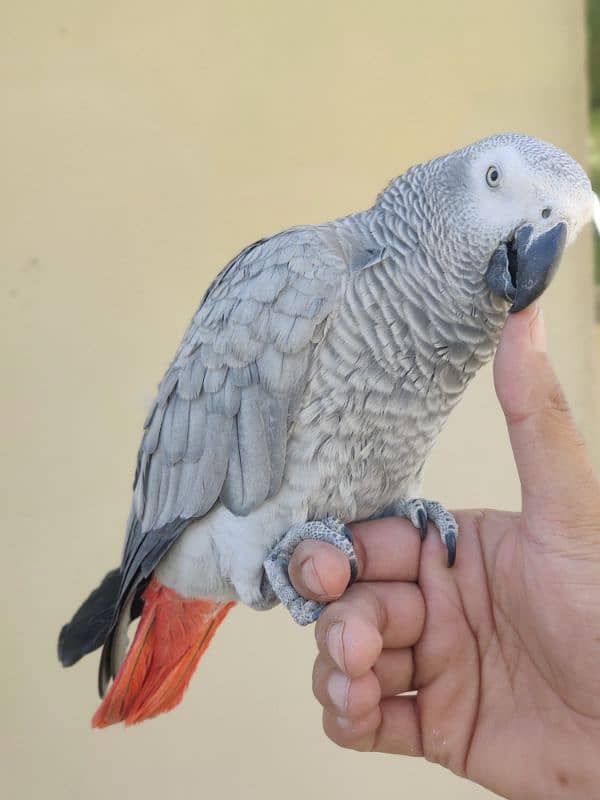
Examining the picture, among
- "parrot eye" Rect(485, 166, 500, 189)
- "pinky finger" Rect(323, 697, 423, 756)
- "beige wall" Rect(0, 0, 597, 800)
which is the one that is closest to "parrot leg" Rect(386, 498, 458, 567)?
"pinky finger" Rect(323, 697, 423, 756)

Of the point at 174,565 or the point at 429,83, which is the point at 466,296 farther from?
the point at 429,83

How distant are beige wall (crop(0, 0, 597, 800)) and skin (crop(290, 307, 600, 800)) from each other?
0.91 metres

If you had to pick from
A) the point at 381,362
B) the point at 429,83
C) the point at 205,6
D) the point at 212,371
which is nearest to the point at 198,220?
the point at 205,6

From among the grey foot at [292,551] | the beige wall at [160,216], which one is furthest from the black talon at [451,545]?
the beige wall at [160,216]

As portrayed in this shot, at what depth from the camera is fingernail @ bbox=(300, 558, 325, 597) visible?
0.92 m

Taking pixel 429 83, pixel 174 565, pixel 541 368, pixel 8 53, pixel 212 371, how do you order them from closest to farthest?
pixel 541 368
pixel 212 371
pixel 174 565
pixel 8 53
pixel 429 83

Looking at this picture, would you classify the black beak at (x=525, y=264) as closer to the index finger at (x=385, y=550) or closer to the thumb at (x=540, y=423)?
the thumb at (x=540, y=423)

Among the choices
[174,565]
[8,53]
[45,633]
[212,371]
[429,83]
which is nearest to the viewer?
[212,371]

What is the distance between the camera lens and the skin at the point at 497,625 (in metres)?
0.88

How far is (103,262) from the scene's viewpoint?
1.76m

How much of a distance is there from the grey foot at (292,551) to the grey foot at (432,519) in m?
0.14

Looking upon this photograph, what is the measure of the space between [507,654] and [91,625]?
2.37 feet

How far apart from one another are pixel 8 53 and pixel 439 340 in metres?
1.35

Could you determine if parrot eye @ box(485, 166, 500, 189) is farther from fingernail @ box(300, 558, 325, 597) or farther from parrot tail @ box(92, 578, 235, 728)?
parrot tail @ box(92, 578, 235, 728)
